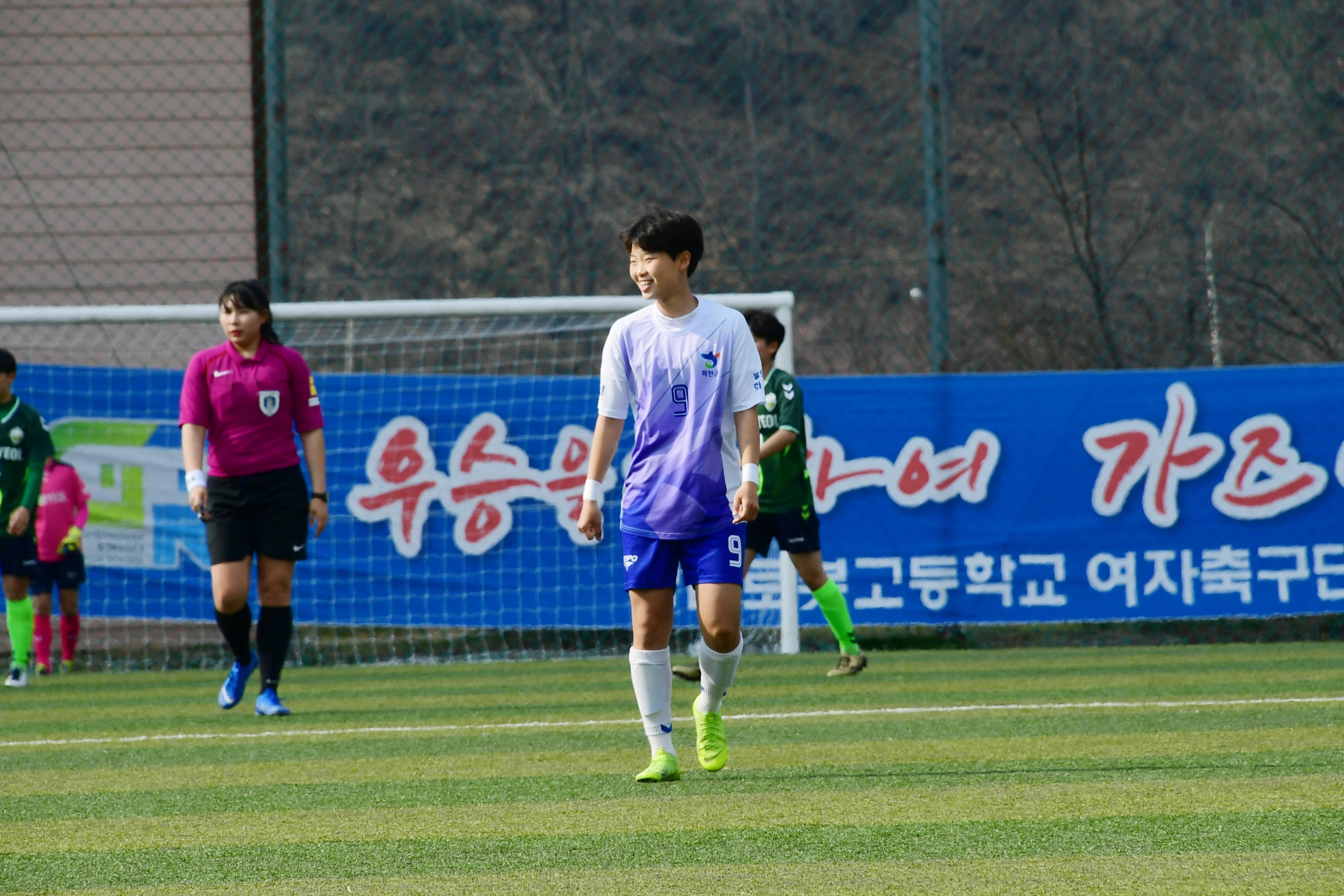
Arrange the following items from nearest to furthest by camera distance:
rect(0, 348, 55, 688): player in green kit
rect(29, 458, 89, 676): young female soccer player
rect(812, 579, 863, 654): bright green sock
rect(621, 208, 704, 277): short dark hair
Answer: rect(621, 208, 704, 277): short dark hair < rect(812, 579, 863, 654): bright green sock < rect(0, 348, 55, 688): player in green kit < rect(29, 458, 89, 676): young female soccer player

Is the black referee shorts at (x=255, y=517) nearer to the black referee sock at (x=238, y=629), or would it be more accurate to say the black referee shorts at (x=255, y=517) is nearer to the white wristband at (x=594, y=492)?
the black referee sock at (x=238, y=629)

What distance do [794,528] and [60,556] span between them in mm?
5048

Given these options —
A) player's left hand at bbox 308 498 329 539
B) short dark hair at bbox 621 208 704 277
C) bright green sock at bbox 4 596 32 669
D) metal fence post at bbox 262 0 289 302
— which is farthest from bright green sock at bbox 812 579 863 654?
metal fence post at bbox 262 0 289 302

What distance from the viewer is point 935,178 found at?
11594 mm

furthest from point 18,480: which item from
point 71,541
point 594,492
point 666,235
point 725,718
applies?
point 666,235

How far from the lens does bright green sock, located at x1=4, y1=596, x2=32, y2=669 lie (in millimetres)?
9555

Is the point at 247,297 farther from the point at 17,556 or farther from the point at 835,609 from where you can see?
the point at 835,609

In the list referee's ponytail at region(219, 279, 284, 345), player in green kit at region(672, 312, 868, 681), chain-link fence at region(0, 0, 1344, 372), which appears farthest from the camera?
chain-link fence at region(0, 0, 1344, 372)

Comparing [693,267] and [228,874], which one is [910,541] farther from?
[228,874]

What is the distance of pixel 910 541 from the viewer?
1088cm

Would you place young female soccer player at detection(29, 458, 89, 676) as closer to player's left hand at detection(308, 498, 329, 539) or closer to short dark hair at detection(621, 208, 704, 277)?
player's left hand at detection(308, 498, 329, 539)

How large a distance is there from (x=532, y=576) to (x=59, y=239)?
5259mm

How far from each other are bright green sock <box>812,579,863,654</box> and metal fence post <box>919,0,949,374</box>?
120 inches

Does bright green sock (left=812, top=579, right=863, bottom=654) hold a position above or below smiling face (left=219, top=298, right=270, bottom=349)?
below
